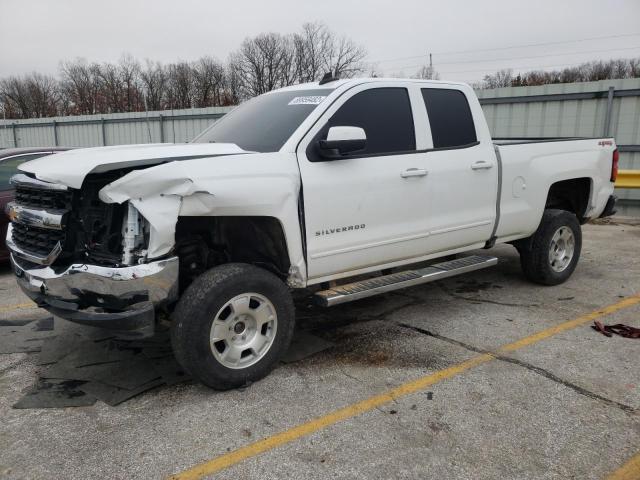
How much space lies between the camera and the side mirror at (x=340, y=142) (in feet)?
12.4

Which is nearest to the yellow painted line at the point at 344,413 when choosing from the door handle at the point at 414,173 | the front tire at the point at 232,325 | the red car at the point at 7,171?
the front tire at the point at 232,325

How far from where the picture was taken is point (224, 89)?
53.2 m

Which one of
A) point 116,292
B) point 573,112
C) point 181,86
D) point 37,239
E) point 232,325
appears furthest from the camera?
point 181,86

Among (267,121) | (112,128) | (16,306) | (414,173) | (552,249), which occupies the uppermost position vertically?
(112,128)

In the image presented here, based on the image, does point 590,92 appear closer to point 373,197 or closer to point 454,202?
point 454,202

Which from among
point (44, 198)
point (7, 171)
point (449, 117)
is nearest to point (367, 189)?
point (449, 117)

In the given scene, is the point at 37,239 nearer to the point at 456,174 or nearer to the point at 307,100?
the point at 307,100

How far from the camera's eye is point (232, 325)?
3590 millimetres

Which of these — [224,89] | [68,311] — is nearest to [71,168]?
[68,311]

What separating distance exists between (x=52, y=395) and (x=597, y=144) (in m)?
6.03

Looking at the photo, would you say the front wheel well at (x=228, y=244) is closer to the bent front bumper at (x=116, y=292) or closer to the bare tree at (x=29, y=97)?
the bent front bumper at (x=116, y=292)

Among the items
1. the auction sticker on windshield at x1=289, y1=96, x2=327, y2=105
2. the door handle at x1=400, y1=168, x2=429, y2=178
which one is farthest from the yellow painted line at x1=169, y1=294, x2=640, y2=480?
the auction sticker on windshield at x1=289, y1=96, x2=327, y2=105

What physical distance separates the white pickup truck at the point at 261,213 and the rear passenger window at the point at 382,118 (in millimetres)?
12

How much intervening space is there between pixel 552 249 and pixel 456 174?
2006mm
